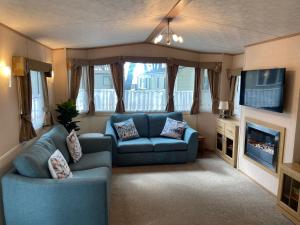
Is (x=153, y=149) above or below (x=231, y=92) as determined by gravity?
below

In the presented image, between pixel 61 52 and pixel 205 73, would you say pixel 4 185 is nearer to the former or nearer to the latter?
pixel 61 52

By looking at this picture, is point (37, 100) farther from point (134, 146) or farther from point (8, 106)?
point (134, 146)

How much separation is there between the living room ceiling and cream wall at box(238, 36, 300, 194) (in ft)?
0.57

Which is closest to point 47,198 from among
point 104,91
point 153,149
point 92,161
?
point 92,161

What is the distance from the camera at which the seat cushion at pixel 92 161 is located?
3.21 m

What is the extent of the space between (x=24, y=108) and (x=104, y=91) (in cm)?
241

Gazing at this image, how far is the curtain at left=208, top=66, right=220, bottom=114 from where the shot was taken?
5434 mm

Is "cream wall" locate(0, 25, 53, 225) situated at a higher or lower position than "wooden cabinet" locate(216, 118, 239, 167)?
higher

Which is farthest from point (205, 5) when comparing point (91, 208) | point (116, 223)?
point (116, 223)

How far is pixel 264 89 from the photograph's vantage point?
3439mm

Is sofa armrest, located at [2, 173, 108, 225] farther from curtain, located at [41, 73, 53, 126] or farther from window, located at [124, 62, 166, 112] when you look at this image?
window, located at [124, 62, 166, 112]

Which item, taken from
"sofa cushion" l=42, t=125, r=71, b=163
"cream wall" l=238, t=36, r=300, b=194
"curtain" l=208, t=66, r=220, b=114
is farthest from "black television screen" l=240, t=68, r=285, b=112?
"sofa cushion" l=42, t=125, r=71, b=163

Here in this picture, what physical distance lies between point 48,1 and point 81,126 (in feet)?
11.3

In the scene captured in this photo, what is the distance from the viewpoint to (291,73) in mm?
3049
